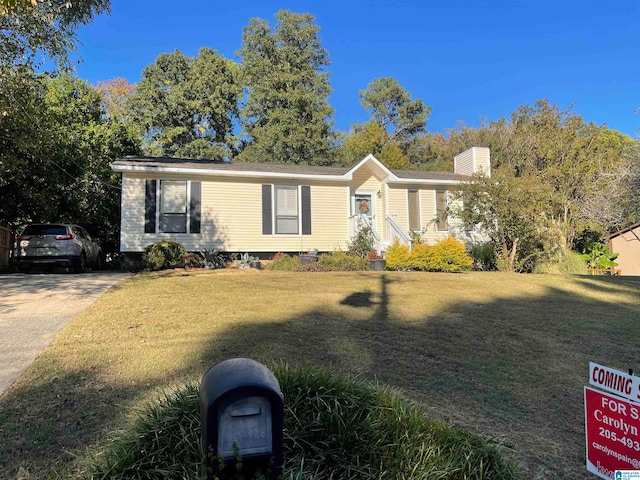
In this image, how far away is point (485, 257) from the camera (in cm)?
1488

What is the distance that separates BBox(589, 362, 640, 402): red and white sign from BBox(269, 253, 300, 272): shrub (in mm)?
10979

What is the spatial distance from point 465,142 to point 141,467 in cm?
3736

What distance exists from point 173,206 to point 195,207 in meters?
0.73

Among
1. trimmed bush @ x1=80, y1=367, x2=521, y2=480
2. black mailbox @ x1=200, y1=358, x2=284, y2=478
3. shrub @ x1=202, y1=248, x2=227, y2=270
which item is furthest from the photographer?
shrub @ x1=202, y1=248, x2=227, y2=270

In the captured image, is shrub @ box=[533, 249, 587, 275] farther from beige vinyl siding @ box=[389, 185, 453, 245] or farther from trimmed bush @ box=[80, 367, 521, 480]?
trimmed bush @ box=[80, 367, 521, 480]

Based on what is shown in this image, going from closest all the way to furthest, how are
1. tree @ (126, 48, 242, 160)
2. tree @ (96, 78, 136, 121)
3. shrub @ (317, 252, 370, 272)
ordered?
1. shrub @ (317, 252, 370, 272)
2. tree @ (126, 48, 242, 160)
3. tree @ (96, 78, 136, 121)

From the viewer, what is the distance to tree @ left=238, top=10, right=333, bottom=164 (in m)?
29.3

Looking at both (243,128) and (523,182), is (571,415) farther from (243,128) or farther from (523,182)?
(243,128)

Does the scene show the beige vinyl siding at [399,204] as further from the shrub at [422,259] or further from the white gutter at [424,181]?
the shrub at [422,259]

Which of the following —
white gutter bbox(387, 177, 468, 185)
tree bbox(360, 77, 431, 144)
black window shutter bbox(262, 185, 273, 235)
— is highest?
tree bbox(360, 77, 431, 144)

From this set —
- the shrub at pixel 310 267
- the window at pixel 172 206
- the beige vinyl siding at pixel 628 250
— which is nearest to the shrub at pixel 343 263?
the shrub at pixel 310 267

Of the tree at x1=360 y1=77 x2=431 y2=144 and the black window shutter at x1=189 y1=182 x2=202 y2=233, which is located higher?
the tree at x1=360 y1=77 x2=431 y2=144

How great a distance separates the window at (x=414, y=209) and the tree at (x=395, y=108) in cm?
2028

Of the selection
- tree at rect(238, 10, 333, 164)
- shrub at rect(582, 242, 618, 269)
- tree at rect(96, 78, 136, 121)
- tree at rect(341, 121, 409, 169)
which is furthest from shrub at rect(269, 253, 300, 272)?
tree at rect(96, 78, 136, 121)
